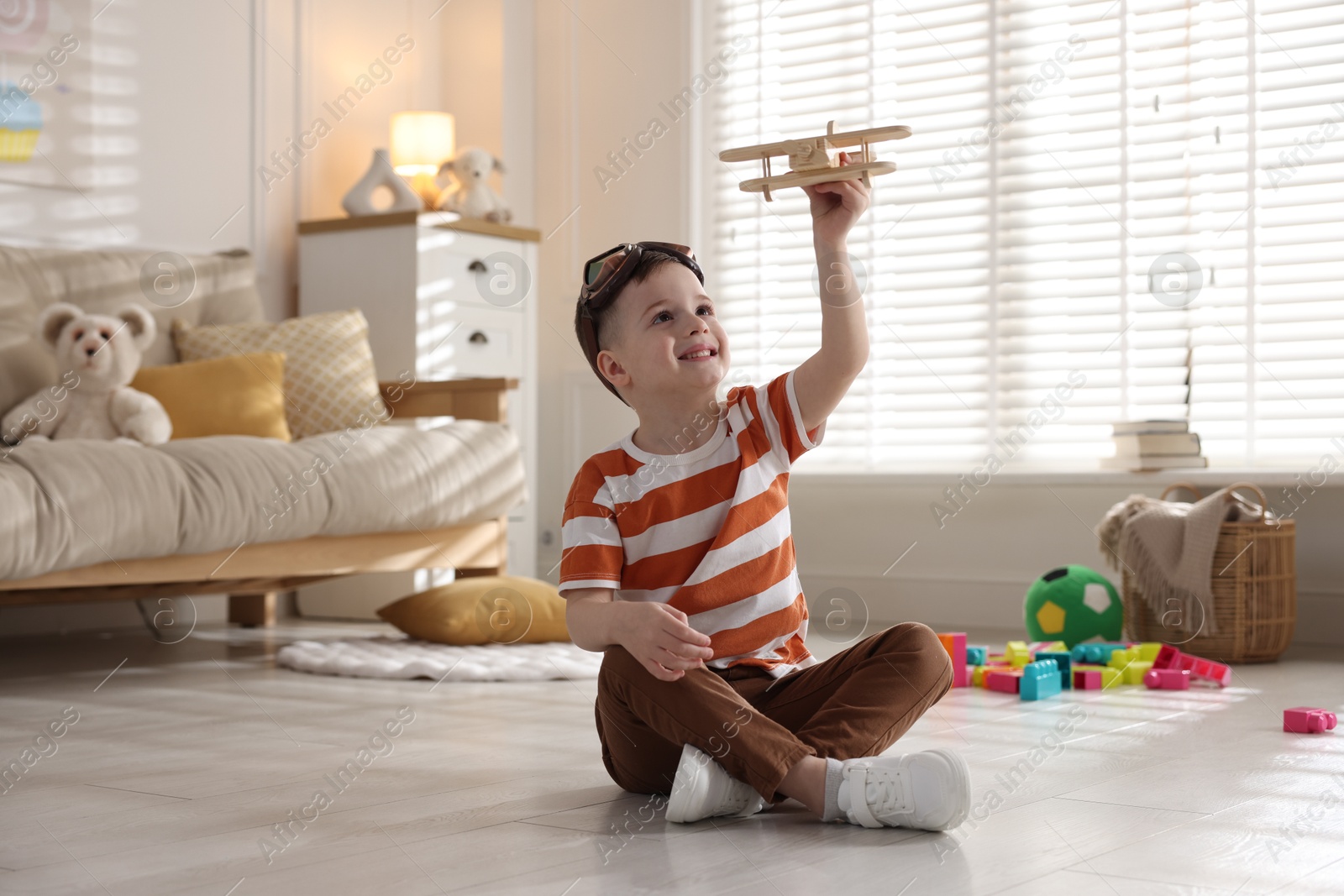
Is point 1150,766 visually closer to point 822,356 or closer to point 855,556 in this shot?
point 822,356

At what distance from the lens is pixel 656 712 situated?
4.03ft

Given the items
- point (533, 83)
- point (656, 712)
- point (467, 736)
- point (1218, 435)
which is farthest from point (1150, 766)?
point (533, 83)

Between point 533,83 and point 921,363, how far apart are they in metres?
1.66

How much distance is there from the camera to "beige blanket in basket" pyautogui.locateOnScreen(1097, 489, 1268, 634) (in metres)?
2.62

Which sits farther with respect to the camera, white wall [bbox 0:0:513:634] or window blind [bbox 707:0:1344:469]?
white wall [bbox 0:0:513:634]

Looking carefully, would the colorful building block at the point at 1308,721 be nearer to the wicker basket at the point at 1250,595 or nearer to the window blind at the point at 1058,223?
the wicker basket at the point at 1250,595

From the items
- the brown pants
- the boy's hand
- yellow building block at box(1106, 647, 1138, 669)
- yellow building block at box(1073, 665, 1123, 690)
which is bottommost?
yellow building block at box(1073, 665, 1123, 690)

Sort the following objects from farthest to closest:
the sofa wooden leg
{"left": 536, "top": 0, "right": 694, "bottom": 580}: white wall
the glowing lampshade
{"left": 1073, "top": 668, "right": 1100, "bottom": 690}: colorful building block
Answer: {"left": 536, "top": 0, "right": 694, "bottom": 580}: white wall, the glowing lampshade, the sofa wooden leg, {"left": 1073, "top": 668, "right": 1100, "bottom": 690}: colorful building block

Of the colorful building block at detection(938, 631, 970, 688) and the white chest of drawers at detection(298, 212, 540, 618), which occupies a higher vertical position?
the white chest of drawers at detection(298, 212, 540, 618)

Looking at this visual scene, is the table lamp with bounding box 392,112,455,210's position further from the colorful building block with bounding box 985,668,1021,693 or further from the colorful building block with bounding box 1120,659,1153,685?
the colorful building block with bounding box 1120,659,1153,685

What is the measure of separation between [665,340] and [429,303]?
2.34 metres

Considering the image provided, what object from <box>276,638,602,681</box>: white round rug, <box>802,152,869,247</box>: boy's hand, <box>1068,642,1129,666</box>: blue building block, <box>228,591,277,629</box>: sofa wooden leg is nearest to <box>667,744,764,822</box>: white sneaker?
<box>802,152,869,247</box>: boy's hand

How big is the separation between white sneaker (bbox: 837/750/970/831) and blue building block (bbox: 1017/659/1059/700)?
98cm

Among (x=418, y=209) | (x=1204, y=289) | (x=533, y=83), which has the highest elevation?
(x=533, y=83)
